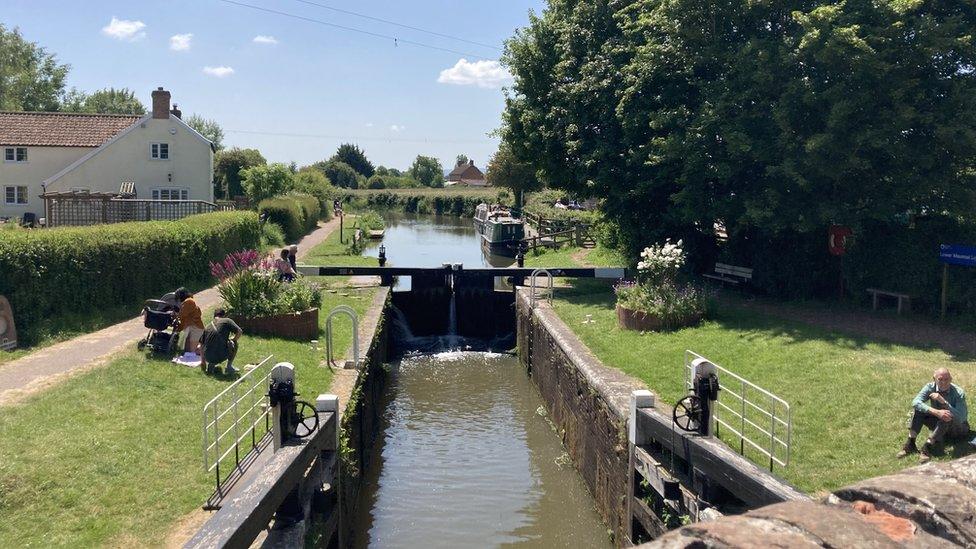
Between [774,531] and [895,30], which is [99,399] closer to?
[774,531]

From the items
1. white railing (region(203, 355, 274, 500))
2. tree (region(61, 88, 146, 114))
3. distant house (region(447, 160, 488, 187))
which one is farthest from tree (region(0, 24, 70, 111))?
distant house (region(447, 160, 488, 187))

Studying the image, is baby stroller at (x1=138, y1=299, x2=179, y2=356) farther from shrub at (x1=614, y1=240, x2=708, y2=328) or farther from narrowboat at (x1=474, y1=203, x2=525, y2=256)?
narrowboat at (x1=474, y1=203, x2=525, y2=256)

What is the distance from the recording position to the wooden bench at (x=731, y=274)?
18.1m

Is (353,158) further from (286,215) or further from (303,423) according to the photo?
(303,423)

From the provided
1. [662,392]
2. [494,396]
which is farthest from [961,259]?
[494,396]

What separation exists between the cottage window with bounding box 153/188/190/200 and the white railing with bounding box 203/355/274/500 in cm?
3090

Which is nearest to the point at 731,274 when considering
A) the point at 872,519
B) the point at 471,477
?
the point at 471,477

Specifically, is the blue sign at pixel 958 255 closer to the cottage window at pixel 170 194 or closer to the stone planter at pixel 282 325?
the stone planter at pixel 282 325

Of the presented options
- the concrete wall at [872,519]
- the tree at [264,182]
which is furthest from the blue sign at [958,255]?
the tree at [264,182]

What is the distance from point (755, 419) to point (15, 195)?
3822 cm

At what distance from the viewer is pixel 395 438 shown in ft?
46.4

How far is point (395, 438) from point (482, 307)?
882cm

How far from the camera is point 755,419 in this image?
9531mm

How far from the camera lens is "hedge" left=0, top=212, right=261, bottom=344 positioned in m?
13.1
